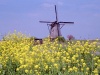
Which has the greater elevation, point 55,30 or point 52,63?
point 55,30

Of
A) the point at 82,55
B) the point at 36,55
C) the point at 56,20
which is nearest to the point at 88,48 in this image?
the point at 82,55

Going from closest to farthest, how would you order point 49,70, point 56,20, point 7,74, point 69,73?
point 69,73 → point 49,70 → point 7,74 → point 56,20

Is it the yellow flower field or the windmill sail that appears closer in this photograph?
the yellow flower field

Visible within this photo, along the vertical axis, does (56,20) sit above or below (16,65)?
above

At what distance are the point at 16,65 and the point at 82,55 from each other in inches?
75.5

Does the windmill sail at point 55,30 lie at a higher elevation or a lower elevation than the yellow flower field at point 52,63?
higher

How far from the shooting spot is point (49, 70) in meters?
7.96

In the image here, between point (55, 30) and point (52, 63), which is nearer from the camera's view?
point (52, 63)

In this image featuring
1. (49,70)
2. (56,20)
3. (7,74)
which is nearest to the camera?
(49,70)

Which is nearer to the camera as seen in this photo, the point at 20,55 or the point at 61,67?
the point at 61,67

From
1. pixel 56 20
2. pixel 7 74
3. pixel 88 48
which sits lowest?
pixel 7 74

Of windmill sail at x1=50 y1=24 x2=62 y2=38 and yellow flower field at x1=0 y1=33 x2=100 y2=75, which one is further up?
windmill sail at x1=50 y1=24 x2=62 y2=38

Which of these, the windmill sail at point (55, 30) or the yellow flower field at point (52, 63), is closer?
the yellow flower field at point (52, 63)

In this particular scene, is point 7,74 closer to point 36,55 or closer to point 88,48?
point 36,55
